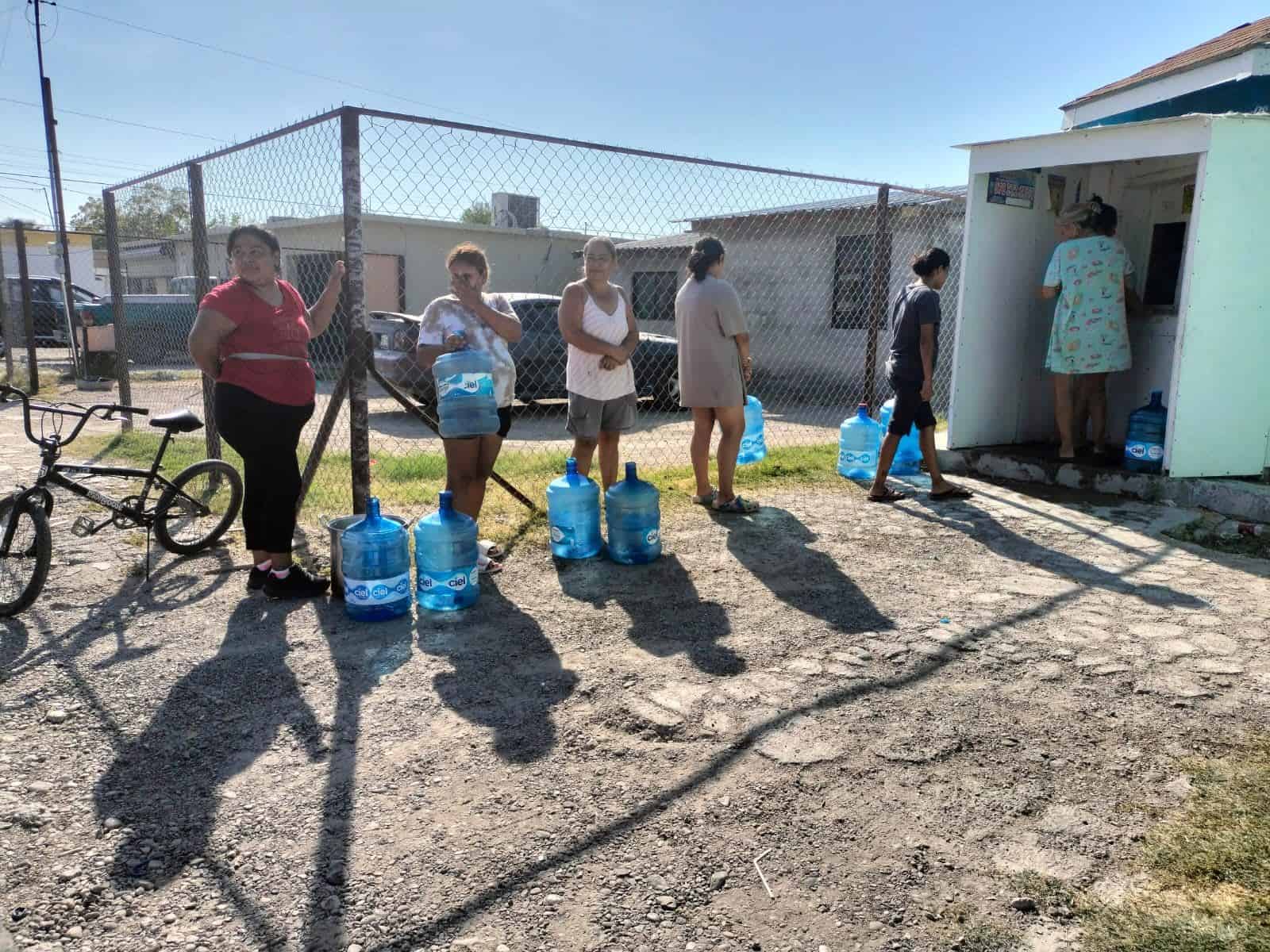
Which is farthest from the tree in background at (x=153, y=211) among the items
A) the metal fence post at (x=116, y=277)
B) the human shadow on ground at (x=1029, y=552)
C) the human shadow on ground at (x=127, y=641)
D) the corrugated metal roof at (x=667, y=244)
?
the corrugated metal roof at (x=667, y=244)

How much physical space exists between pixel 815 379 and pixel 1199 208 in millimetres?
9499

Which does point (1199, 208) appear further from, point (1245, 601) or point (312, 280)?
point (312, 280)

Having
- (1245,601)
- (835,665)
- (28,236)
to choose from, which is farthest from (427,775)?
(28,236)

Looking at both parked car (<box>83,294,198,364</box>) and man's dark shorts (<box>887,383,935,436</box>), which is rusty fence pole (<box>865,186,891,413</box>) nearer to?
man's dark shorts (<box>887,383,935,436</box>)

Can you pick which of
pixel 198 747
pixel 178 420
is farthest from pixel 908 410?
pixel 198 747

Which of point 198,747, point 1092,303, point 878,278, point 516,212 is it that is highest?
point 516,212

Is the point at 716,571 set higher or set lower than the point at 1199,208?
lower

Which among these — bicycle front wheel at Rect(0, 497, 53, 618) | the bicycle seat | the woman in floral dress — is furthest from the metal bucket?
the woman in floral dress

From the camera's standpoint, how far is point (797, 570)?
4863mm

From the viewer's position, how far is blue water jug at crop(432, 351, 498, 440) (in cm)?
440

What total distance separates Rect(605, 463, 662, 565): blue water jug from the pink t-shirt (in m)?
1.70

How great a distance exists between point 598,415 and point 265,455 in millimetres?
1890

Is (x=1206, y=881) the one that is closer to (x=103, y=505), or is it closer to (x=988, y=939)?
(x=988, y=939)

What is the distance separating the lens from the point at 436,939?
6.91 ft
